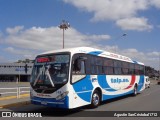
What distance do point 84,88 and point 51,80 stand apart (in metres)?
1.91

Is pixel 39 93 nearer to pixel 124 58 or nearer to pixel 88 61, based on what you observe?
pixel 88 61

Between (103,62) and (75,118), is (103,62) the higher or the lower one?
the higher one

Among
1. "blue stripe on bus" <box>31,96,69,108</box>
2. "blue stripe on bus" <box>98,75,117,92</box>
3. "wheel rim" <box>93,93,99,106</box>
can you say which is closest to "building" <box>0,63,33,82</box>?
"blue stripe on bus" <box>98,75,117,92</box>

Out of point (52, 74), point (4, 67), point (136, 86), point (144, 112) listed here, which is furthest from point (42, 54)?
point (4, 67)

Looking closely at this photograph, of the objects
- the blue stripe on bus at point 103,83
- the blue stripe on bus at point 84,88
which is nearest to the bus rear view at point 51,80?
the blue stripe on bus at point 84,88

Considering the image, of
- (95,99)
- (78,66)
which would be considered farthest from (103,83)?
(78,66)

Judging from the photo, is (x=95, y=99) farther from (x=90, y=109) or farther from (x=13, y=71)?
(x=13, y=71)

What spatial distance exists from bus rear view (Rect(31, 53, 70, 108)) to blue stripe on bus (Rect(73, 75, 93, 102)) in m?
0.76

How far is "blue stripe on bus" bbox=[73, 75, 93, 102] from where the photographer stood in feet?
41.7

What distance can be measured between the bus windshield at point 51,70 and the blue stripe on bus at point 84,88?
31.3 inches

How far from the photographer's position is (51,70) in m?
12.5

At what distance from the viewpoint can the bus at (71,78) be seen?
12.0m

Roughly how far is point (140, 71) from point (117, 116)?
553 inches

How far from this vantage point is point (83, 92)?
13211 millimetres
